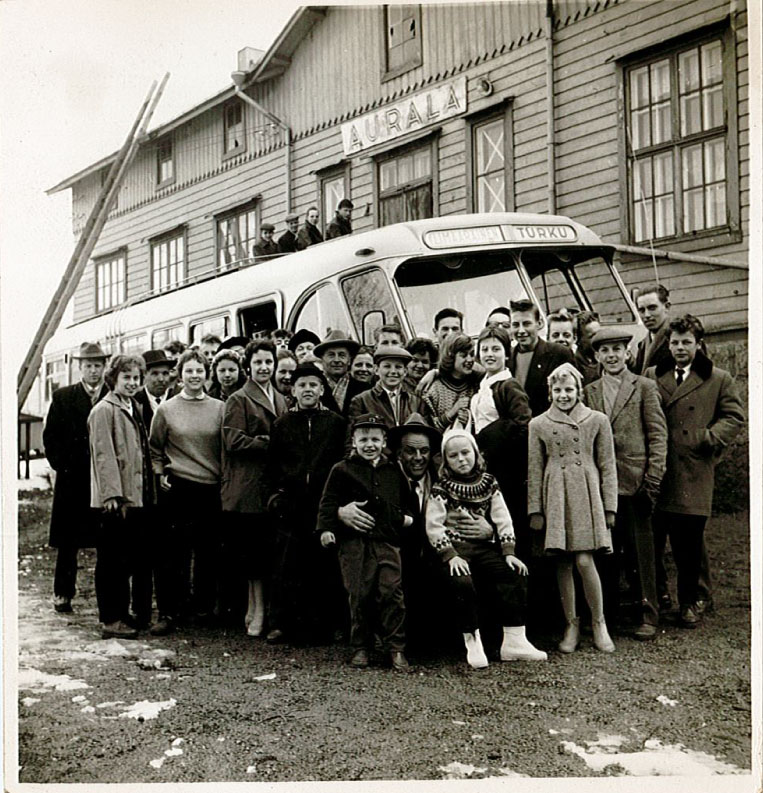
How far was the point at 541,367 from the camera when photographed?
3791 millimetres

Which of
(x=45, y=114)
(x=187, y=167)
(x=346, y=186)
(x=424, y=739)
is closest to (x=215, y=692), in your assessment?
(x=424, y=739)

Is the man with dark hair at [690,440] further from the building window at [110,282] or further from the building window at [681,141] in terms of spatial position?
the building window at [110,282]

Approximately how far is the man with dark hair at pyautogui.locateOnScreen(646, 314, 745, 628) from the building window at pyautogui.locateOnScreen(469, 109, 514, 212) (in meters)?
2.21

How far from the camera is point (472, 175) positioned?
552 cm

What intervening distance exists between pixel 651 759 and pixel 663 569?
0.96 m

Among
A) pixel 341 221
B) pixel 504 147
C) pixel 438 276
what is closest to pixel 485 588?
pixel 438 276

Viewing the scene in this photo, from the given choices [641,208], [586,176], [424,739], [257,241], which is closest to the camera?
[424,739]

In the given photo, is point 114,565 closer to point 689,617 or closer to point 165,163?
point 165,163

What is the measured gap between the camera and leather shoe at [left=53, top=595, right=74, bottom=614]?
3611 mm

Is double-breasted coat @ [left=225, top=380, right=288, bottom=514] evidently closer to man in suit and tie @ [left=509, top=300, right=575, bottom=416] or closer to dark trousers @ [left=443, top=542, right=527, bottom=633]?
dark trousers @ [left=443, top=542, right=527, bottom=633]

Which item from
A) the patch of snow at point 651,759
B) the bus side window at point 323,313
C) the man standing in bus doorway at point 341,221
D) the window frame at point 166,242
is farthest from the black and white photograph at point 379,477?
the man standing in bus doorway at point 341,221

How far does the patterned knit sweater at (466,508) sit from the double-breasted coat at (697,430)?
0.72 meters

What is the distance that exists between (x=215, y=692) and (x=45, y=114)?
2.49m

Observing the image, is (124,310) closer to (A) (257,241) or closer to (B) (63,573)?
(A) (257,241)
